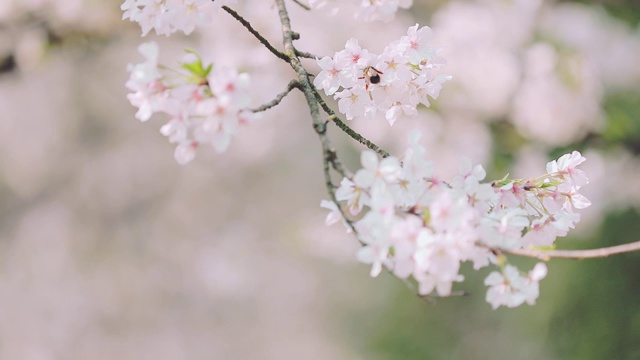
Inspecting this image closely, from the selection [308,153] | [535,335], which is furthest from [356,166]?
[535,335]

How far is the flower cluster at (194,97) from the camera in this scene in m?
0.62

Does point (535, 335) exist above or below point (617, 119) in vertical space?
below

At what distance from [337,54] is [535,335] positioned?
4212 mm

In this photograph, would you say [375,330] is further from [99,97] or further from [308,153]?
[99,97]

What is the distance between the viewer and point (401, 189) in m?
0.65

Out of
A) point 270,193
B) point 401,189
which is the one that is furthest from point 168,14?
point 270,193

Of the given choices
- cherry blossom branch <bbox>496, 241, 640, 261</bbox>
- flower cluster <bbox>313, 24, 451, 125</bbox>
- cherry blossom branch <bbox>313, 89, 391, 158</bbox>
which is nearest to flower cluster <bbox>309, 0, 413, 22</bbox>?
flower cluster <bbox>313, 24, 451, 125</bbox>

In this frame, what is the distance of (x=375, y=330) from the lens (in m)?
5.55

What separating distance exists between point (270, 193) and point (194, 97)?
4544 millimetres

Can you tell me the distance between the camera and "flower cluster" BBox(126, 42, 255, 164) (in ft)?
2.05

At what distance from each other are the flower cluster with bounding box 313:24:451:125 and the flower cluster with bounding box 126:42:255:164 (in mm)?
191

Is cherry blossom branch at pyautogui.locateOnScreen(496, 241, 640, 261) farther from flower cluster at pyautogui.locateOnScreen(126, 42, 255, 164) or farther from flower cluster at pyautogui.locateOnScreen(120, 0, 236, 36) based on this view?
flower cluster at pyautogui.locateOnScreen(120, 0, 236, 36)

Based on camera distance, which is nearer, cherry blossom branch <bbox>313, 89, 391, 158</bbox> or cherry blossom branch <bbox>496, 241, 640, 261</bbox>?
cherry blossom branch <bbox>496, 241, 640, 261</bbox>

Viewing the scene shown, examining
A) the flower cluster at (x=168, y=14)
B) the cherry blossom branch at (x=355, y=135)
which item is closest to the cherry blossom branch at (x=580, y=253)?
the cherry blossom branch at (x=355, y=135)
